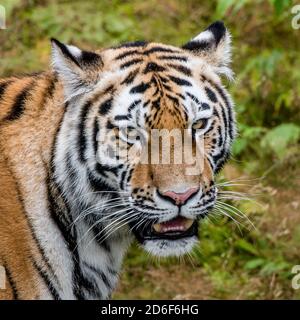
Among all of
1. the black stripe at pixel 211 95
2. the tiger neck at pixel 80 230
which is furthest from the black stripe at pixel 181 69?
the tiger neck at pixel 80 230

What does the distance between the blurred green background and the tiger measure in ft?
4.23

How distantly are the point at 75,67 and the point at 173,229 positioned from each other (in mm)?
812

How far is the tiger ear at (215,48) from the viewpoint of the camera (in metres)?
3.96

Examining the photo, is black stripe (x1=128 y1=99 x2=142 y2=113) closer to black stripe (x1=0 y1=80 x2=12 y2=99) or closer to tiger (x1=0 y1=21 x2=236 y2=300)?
tiger (x1=0 y1=21 x2=236 y2=300)

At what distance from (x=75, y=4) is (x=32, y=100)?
4173mm

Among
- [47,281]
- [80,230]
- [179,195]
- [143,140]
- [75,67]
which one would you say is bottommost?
[47,281]

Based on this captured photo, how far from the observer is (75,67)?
3.66 meters

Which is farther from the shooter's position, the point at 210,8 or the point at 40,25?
the point at 210,8

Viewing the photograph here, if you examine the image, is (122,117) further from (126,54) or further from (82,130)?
(126,54)

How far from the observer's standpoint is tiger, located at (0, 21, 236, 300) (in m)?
3.61

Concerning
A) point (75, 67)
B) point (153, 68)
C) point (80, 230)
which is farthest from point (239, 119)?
point (75, 67)

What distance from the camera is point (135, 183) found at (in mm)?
3615
